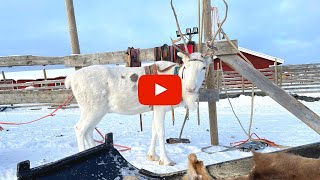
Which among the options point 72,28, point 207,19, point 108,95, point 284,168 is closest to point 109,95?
point 108,95

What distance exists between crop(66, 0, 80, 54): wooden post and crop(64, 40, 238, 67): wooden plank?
588 millimetres

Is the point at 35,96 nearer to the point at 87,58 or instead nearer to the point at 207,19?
the point at 87,58

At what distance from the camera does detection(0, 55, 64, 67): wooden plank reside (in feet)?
18.8

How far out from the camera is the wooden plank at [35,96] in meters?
5.74

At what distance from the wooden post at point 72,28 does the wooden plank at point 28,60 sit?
1.93 feet

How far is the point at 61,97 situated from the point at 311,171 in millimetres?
5466

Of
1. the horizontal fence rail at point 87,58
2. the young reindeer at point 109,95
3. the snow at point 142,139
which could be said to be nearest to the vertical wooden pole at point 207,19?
the horizontal fence rail at point 87,58

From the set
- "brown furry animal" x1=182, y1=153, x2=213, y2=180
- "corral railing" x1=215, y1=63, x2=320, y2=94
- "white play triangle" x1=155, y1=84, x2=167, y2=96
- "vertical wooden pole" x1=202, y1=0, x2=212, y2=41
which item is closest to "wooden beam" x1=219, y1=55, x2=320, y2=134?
"vertical wooden pole" x1=202, y1=0, x2=212, y2=41

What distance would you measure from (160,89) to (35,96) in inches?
107

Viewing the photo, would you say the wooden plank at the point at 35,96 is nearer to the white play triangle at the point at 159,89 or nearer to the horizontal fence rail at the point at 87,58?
the horizontal fence rail at the point at 87,58

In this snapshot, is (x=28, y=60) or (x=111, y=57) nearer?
(x=111, y=57)

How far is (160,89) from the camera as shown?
464 cm

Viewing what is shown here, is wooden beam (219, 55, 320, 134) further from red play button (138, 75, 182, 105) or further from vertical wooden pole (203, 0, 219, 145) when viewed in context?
red play button (138, 75, 182, 105)

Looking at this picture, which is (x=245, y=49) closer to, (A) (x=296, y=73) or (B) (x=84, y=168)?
(A) (x=296, y=73)
